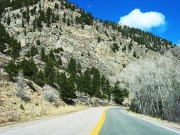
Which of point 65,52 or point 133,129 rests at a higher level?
point 65,52

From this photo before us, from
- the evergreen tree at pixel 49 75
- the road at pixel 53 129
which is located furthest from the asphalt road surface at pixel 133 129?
the evergreen tree at pixel 49 75

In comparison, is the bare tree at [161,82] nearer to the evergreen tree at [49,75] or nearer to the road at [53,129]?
the evergreen tree at [49,75]

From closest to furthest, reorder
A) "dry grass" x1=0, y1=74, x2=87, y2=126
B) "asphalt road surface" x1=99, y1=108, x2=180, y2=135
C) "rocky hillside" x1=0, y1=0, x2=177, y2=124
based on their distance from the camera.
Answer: "asphalt road surface" x1=99, y1=108, x2=180, y2=135 → "dry grass" x1=0, y1=74, x2=87, y2=126 → "rocky hillside" x1=0, y1=0, x2=177, y2=124

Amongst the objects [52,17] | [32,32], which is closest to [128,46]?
[52,17]

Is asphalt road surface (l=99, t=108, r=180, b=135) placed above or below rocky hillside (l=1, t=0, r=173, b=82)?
below

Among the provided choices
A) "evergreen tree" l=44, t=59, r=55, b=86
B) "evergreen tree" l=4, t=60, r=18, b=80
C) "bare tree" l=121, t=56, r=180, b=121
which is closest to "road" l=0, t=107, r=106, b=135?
"bare tree" l=121, t=56, r=180, b=121

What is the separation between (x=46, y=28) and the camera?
120938 millimetres

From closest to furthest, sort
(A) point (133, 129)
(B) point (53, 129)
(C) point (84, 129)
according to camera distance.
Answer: (A) point (133, 129) < (C) point (84, 129) < (B) point (53, 129)

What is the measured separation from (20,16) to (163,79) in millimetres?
117674

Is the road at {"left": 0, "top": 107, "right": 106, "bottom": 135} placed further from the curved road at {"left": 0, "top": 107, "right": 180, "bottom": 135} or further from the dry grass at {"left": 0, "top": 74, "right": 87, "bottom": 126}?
the dry grass at {"left": 0, "top": 74, "right": 87, "bottom": 126}

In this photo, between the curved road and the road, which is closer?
the curved road

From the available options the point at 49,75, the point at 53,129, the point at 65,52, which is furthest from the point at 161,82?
the point at 65,52

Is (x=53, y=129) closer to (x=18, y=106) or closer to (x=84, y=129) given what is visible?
(x=84, y=129)

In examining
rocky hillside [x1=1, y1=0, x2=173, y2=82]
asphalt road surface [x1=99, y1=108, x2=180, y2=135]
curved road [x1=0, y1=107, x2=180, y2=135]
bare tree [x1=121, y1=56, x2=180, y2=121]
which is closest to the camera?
asphalt road surface [x1=99, y1=108, x2=180, y2=135]
